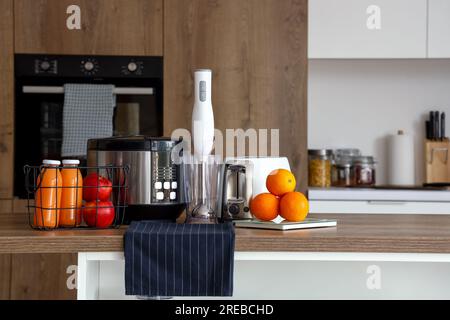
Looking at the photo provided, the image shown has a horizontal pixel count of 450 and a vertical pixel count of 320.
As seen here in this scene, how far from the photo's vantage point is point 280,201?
1.77m

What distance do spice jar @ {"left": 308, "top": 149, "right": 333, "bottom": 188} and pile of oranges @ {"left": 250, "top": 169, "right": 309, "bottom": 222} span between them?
182 centimetres

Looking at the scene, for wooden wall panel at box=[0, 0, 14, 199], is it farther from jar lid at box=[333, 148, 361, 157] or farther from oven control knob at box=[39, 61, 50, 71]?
jar lid at box=[333, 148, 361, 157]

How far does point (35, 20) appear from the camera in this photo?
A: 3291 millimetres

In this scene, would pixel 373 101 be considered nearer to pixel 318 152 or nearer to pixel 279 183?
A: pixel 318 152

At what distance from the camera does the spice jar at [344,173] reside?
3.71 meters

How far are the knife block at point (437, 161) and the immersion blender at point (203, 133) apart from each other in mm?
2231

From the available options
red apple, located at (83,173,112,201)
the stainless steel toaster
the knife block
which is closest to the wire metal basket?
red apple, located at (83,173,112,201)

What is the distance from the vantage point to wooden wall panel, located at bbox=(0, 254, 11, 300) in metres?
3.19

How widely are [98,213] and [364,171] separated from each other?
2.26m

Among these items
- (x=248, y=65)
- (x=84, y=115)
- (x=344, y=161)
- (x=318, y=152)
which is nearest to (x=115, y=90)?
(x=84, y=115)

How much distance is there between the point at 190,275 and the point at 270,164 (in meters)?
0.49

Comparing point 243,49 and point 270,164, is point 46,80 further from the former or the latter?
point 270,164

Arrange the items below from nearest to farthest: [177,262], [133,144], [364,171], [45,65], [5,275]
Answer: [177,262]
[133,144]
[5,275]
[45,65]
[364,171]
